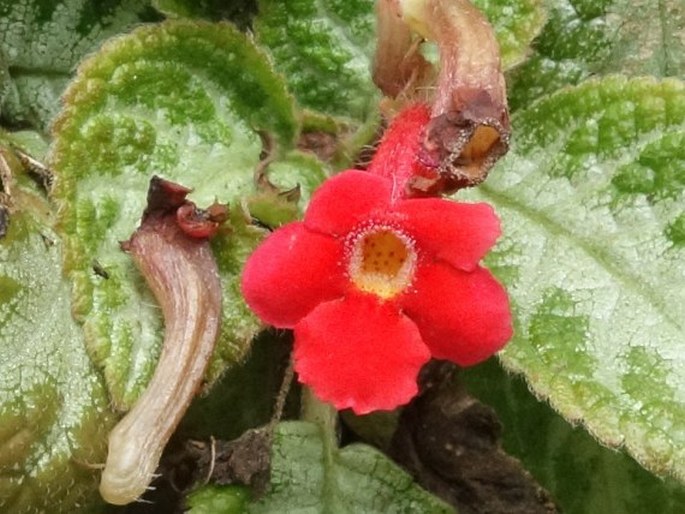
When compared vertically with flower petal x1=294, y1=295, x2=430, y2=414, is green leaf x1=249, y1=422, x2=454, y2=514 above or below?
below

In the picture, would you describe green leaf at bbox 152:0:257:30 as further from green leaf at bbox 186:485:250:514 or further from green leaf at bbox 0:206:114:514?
green leaf at bbox 186:485:250:514

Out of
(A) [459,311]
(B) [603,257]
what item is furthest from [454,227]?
(B) [603,257]

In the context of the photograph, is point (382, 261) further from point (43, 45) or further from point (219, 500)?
point (43, 45)

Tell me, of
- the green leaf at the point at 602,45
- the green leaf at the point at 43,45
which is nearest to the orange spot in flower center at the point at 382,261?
the green leaf at the point at 602,45

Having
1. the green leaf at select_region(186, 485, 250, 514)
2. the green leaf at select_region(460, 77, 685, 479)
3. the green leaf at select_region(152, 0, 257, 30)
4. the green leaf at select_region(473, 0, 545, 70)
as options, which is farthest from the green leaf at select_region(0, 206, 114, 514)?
the green leaf at select_region(473, 0, 545, 70)

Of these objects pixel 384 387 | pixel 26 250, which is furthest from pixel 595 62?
pixel 26 250

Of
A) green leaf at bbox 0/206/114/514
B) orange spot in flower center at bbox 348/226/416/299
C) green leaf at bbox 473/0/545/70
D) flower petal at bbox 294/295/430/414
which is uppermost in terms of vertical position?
green leaf at bbox 473/0/545/70

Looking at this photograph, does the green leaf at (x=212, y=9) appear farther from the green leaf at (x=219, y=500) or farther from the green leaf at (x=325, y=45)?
the green leaf at (x=219, y=500)
